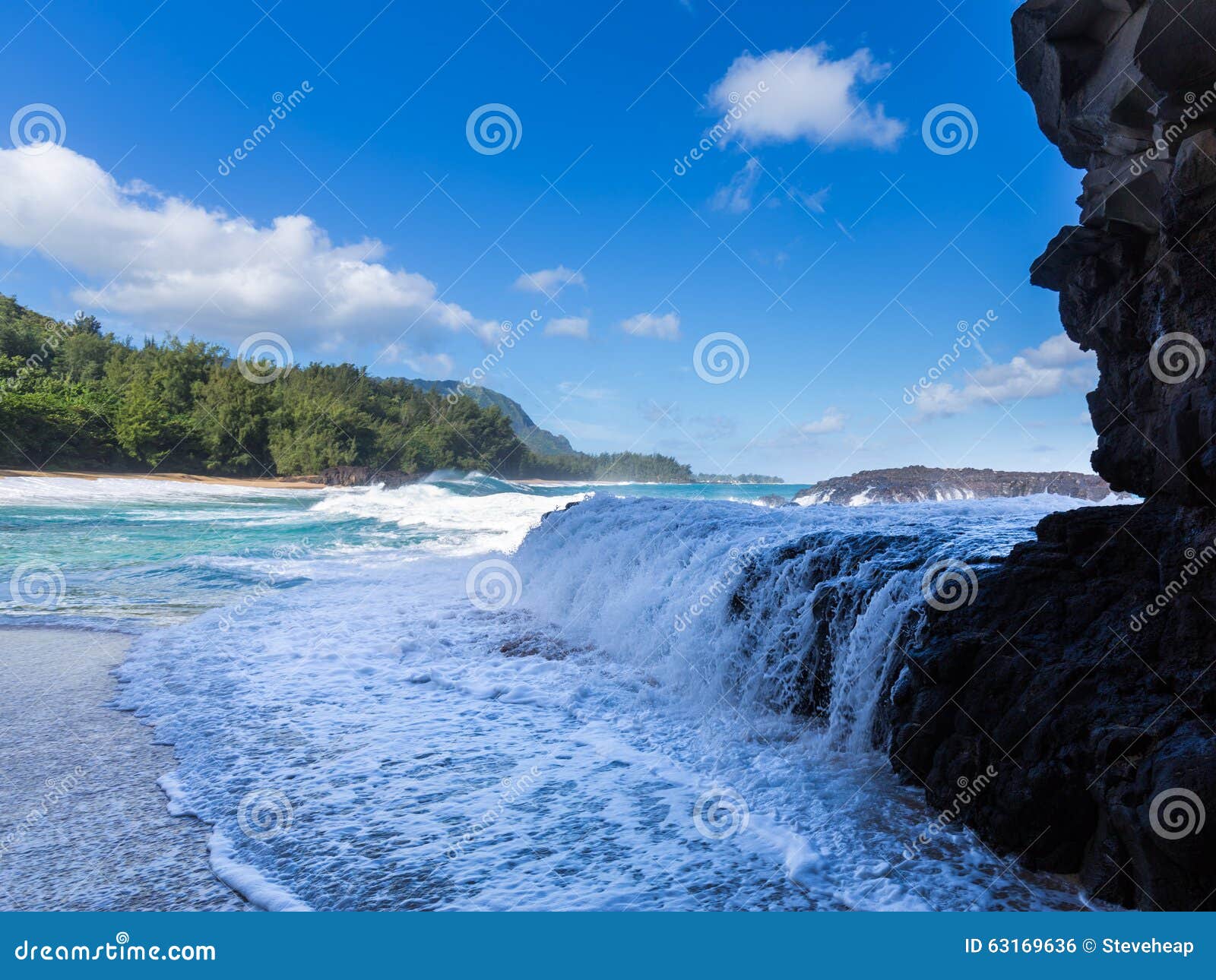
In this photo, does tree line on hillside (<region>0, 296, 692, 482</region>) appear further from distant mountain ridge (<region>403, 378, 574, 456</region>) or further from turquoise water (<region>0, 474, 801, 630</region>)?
distant mountain ridge (<region>403, 378, 574, 456</region>)

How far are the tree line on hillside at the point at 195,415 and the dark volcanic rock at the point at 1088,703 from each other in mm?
41811

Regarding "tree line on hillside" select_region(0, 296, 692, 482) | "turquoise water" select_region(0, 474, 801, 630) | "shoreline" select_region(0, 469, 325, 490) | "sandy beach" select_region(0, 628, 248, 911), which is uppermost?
"tree line on hillside" select_region(0, 296, 692, 482)

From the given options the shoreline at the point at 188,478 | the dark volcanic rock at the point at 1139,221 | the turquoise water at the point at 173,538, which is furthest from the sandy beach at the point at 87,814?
the shoreline at the point at 188,478

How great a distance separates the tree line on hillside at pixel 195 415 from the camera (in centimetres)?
3772

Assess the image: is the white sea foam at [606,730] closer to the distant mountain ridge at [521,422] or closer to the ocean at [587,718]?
the ocean at [587,718]

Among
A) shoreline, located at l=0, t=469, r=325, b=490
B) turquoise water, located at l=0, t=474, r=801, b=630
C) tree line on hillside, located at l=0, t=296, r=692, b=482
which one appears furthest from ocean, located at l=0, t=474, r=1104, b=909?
tree line on hillside, located at l=0, t=296, r=692, b=482

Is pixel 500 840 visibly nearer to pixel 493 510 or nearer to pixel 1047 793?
pixel 1047 793

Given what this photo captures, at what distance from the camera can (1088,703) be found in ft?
10.9

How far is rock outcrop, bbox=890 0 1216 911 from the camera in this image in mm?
2941

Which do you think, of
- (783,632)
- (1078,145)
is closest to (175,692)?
(783,632)

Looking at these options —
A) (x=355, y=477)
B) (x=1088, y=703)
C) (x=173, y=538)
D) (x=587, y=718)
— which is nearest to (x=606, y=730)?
(x=587, y=718)

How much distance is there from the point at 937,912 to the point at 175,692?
5.73m

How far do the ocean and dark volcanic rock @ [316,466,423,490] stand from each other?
38731mm

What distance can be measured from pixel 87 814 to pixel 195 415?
51.5 metres
